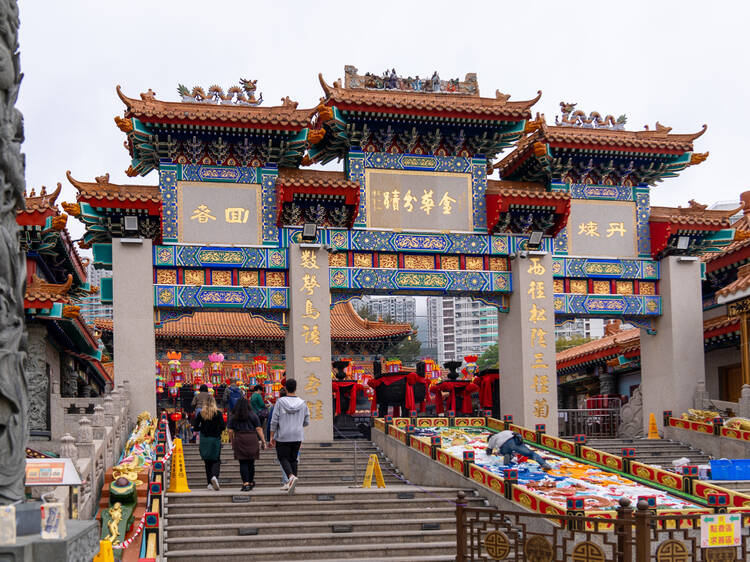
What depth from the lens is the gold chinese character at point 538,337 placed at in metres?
23.4

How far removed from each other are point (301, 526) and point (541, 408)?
37.2ft

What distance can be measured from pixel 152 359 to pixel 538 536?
43.4 ft

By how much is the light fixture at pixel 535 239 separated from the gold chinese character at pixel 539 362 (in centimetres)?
274

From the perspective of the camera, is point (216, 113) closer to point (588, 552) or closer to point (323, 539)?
point (323, 539)

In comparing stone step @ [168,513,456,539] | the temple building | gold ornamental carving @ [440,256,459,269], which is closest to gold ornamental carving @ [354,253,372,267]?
gold ornamental carving @ [440,256,459,269]

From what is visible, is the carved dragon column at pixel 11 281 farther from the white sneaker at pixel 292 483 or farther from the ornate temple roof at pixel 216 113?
the ornate temple roof at pixel 216 113

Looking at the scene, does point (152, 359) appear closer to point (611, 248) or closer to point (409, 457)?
point (409, 457)

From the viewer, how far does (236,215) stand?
22.5 metres

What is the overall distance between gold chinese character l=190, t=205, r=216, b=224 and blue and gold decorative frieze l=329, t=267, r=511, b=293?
10.3 ft

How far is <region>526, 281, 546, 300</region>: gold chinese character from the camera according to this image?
23484 mm

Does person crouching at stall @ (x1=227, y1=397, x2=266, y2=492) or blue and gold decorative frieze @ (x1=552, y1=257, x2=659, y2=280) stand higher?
blue and gold decorative frieze @ (x1=552, y1=257, x2=659, y2=280)

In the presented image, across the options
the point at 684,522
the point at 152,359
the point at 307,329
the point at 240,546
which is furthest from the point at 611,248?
the point at 240,546

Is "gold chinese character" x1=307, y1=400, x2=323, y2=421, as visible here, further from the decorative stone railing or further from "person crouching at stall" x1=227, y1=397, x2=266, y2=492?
"person crouching at stall" x1=227, y1=397, x2=266, y2=492

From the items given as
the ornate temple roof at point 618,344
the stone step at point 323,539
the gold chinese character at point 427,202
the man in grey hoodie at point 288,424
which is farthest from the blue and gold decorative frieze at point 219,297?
the ornate temple roof at point 618,344
